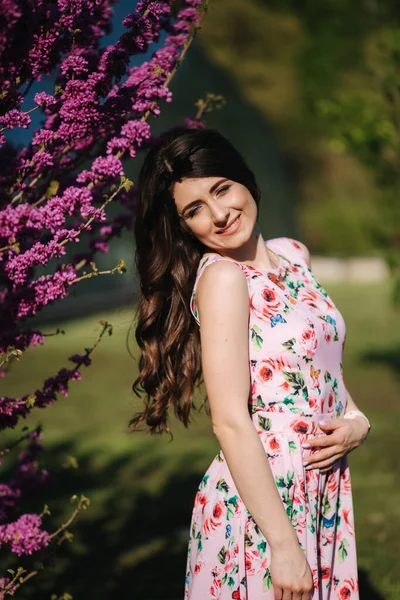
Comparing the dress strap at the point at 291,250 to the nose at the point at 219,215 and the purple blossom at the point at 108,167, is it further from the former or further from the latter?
the purple blossom at the point at 108,167

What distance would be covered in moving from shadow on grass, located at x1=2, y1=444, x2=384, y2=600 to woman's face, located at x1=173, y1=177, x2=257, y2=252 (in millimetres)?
2143

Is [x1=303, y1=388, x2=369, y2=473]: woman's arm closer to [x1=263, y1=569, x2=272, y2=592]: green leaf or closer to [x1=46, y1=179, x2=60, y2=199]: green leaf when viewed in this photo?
[x1=263, y1=569, x2=272, y2=592]: green leaf

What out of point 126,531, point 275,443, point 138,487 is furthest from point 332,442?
point 138,487

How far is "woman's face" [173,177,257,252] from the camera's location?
209cm

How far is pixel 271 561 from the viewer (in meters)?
1.87

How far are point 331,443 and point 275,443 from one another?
0.57 ft

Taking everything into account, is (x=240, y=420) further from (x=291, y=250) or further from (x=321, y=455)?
(x=291, y=250)

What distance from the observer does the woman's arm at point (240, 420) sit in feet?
6.03

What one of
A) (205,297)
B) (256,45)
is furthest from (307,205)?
(205,297)

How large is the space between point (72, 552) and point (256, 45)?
36.1 meters

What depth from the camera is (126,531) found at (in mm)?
4531

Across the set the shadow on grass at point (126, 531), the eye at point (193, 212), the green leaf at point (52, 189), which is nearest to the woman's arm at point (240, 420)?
the eye at point (193, 212)

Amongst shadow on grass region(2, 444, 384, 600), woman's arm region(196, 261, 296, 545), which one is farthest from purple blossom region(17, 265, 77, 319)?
shadow on grass region(2, 444, 384, 600)

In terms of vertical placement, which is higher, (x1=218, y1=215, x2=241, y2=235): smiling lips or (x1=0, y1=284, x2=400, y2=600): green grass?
(x1=218, y1=215, x2=241, y2=235): smiling lips
